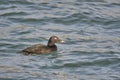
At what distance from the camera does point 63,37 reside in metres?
19.1

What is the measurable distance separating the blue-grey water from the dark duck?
6.1 inches

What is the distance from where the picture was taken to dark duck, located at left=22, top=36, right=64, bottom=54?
17000 mm

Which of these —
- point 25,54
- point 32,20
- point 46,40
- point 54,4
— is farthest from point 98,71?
point 54,4

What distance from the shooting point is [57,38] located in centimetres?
1806

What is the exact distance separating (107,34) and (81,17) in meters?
2.09

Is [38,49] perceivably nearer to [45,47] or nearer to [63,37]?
[45,47]

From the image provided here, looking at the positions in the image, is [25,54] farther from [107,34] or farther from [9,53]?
[107,34]

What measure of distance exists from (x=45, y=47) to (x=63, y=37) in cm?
168

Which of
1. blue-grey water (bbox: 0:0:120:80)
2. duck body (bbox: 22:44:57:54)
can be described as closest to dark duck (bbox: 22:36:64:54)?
duck body (bbox: 22:44:57:54)

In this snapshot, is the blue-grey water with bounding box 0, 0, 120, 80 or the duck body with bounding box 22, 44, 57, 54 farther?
the duck body with bounding box 22, 44, 57, 54

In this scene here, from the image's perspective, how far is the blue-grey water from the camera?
15562 mm

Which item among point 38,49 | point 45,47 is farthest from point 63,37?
point 38,49

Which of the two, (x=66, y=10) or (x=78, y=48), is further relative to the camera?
(x=66, y=10)

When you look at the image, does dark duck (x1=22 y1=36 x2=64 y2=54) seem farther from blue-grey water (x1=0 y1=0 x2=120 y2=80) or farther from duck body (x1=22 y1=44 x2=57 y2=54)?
blue-grey water (x1=0 y1=0 x2=120 y2=80)
